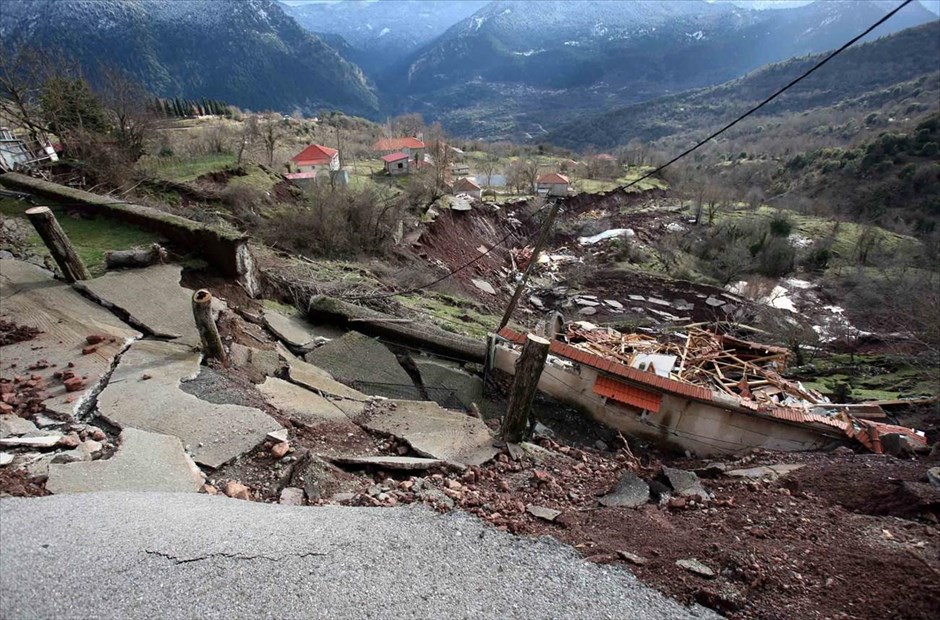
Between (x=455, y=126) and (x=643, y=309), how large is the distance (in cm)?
17236

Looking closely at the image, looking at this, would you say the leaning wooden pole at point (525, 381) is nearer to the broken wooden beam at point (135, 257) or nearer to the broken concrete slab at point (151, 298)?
the broken concrete slab at point (151, 298)

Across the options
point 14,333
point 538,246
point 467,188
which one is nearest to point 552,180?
point 467,188

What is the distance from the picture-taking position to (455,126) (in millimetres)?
179000

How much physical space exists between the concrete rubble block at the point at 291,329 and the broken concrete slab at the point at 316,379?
57 cm

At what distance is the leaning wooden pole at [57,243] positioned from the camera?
6894mm

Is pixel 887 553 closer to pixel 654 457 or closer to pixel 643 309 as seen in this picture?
pixel 654 457

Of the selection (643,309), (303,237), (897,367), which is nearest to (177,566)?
(303,237)

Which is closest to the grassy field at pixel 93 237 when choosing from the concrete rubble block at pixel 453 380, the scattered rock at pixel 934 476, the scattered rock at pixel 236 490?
the concrete rubble block at pixel 453 380

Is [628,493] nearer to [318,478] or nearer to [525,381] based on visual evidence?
[525,381]

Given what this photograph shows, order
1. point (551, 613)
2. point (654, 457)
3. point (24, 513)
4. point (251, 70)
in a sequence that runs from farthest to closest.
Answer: point (251, 70), point (654, 457), point (24, 513), point (551, 613)

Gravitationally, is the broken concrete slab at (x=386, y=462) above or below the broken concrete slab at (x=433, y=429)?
above

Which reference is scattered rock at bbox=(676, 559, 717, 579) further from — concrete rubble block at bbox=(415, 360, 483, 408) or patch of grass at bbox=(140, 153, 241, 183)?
patch of grass at bbox=(140, 153, 241, 183)

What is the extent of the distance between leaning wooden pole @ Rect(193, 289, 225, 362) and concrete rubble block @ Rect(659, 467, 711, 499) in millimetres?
5795

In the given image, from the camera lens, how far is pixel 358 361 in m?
8.17
